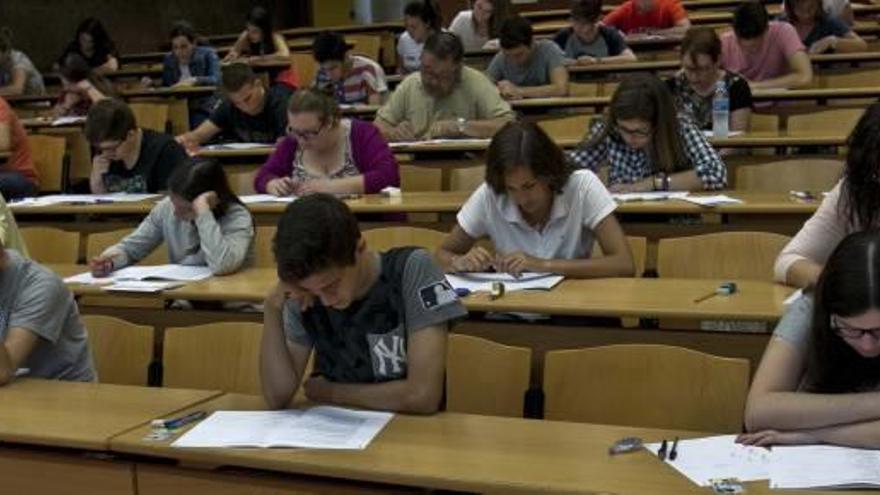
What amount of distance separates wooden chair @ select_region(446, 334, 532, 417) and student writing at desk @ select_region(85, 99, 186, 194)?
7.95 feet

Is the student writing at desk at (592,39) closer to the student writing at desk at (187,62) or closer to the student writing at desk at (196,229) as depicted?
the student writing at desk at (187,62)

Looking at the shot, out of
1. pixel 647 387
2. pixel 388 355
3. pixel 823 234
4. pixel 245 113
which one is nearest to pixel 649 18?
pixel 245 113

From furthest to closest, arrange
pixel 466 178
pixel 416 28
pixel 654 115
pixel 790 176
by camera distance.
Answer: pixel 416 28 → pixel 466 178 → pixel 790 176 → pixel 654 115

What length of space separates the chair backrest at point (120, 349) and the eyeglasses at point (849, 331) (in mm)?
1945

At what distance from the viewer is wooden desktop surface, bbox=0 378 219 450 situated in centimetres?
236

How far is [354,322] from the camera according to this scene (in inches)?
99.0

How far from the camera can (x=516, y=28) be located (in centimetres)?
681

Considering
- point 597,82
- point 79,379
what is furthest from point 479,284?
point 597,82

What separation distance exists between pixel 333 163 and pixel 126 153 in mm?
950

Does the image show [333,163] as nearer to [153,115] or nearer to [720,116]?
[720,116]

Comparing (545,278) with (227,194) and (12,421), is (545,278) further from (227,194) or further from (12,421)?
(12,421)

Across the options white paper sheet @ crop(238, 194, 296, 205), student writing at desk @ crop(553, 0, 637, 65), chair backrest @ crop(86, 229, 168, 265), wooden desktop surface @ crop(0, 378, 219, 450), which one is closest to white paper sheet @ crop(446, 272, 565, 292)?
wooden desktop surface @ crop(0, 378, 219, 450)

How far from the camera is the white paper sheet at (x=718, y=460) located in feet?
6.24

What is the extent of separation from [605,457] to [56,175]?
5577mm
